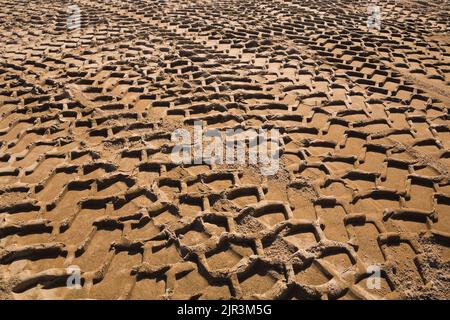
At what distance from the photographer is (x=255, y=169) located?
13.5 feet

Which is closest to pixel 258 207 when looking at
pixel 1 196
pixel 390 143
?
pixel 390 143

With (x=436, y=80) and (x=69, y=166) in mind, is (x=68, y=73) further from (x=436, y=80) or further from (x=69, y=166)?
(x=436, y=80)

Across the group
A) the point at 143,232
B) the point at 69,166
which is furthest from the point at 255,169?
the point at 69,166

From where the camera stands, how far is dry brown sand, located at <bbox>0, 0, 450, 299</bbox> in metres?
2.97

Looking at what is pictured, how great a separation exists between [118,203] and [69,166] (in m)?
0.91

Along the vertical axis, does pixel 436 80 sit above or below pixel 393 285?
above

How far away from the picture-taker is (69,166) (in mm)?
4137

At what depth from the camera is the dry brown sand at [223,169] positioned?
297 centimetres

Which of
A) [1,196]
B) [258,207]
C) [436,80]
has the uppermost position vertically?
[436,80]

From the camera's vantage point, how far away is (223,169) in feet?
13.5

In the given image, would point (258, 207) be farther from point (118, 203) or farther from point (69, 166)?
point (69, 166)
